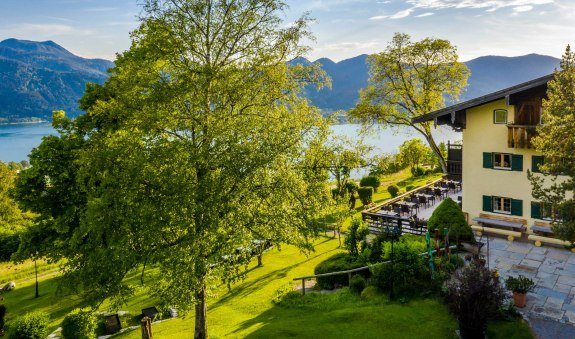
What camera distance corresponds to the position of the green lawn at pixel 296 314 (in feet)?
39.0

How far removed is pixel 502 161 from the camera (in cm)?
2197

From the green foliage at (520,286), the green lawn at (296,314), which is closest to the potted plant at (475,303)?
the green lawn at (296,314)

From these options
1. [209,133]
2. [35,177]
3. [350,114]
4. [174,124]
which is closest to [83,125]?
[35,177]

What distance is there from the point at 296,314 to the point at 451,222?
9.13m

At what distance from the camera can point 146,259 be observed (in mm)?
10969

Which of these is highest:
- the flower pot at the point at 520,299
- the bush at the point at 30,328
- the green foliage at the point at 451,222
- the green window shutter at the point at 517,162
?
the green window shutter at the point at 517,162

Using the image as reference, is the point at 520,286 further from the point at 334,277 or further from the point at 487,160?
the point at 487,160

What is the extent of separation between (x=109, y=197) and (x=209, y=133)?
3.14 meters

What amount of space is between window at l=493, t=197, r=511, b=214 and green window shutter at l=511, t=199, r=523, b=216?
15.6 inches

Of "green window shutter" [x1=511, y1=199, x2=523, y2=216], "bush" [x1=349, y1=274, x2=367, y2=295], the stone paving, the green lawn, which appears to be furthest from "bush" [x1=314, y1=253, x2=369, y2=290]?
"green window shutter" [x1=511, y1=199, x2=523, y2=216]

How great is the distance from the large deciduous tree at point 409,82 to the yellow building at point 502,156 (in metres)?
4.72

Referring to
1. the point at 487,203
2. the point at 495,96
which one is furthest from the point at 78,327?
the point at 495,96

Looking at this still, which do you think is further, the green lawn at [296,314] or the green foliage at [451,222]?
the green foliage at [451,222]

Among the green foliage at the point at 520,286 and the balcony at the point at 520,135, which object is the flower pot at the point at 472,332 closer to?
the green foliage at the point at 520,286
